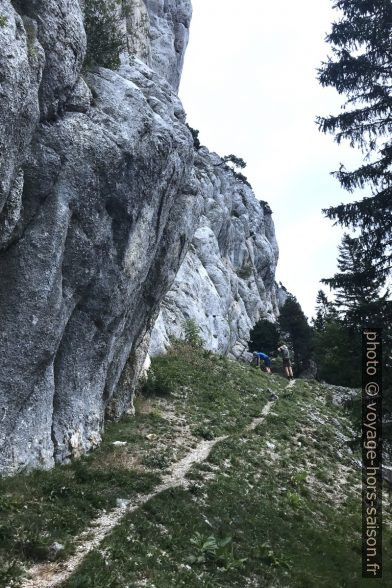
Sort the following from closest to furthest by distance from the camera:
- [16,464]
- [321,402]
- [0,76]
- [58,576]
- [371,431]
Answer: [58,576] < [0,76] < [16,464] < [371,431] < [321,402]

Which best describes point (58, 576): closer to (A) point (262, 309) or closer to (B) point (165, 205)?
(B) point (165, 205)

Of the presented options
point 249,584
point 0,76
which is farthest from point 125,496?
point 0,76

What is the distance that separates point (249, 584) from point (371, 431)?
665cm

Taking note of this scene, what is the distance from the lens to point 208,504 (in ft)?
50.1

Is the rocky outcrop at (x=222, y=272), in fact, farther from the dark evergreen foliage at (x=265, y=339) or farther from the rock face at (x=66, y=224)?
the rock face at (x=66, y=224)

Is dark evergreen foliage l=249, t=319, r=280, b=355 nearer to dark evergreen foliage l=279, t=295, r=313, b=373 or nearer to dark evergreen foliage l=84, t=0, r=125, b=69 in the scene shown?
dark evergreen foliage l=279, t=295, r=313, b=373

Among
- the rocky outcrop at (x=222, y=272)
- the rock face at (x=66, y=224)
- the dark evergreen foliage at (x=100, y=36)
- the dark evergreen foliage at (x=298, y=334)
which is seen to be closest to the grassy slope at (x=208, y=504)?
the rock face at (x=66, y=224)

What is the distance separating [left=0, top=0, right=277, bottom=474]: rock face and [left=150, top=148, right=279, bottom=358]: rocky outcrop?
14.6 metres

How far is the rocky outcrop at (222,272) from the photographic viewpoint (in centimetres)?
4984

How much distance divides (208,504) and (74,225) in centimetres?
1116

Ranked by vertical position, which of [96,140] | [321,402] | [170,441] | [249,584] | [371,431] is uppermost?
[96,140]

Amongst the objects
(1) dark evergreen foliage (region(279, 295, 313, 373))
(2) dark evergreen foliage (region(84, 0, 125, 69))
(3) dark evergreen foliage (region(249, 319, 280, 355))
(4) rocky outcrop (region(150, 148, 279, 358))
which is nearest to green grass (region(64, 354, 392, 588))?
(4) rocky outcrop (region(150, 148, 279, 358))

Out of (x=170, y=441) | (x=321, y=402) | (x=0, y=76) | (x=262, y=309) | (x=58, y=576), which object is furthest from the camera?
(x=262, y=309)

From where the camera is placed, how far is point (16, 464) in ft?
46.1
